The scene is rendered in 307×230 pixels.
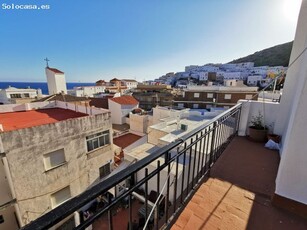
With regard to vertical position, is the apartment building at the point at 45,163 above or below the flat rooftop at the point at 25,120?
below

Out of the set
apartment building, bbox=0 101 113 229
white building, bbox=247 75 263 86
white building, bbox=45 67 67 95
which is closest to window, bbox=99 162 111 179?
apartment building, bbox=0 101 113 229

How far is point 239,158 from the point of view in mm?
3336

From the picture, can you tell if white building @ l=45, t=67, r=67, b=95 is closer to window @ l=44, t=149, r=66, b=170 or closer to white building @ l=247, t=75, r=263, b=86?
window @ l=44, t=149, r=66, b=170

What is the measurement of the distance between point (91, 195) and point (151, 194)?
850 centimetres

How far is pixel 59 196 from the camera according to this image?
8.18 metres

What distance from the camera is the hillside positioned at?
5793cm

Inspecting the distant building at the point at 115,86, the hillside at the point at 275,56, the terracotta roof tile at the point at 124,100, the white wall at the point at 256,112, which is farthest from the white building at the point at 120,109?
the hillside at the point at 275,56

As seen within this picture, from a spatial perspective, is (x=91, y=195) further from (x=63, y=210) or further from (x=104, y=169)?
(x=104, y=169)

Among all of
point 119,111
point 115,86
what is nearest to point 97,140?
point 119,111

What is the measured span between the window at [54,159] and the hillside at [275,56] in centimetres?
7215

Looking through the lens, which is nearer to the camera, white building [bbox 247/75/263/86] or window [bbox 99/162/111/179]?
window [bbox 99/162/111/179]

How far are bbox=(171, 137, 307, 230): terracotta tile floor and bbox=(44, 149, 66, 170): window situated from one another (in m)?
7.71

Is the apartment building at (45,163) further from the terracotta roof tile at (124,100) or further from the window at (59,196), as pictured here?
the terracotta roof tile at (124,100)

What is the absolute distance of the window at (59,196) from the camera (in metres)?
7.93
